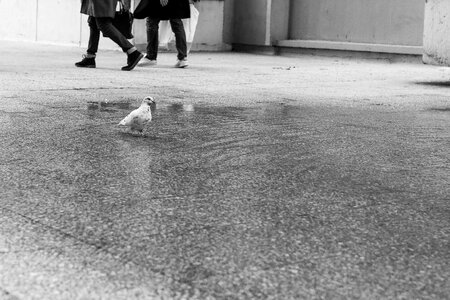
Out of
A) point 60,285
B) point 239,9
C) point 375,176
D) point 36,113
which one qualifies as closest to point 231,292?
point 60,285

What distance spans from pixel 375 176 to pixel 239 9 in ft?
46.1

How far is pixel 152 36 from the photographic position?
11383mm

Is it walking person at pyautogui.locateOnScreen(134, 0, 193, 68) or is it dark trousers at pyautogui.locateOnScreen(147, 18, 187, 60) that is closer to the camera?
walking person at pyautogui.locateOnScreen(134, 0, 193, 68)

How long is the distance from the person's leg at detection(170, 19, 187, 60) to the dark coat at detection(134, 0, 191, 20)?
0.35ft

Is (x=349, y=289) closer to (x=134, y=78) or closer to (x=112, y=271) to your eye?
(x=112, y=271)

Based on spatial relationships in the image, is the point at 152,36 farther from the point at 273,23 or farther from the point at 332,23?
the point at 273,23

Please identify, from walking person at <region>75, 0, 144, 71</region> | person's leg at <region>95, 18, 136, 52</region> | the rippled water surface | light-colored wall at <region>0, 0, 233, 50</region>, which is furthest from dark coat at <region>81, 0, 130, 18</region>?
light-colored wall at <region>0, 0, 233, 50</region>

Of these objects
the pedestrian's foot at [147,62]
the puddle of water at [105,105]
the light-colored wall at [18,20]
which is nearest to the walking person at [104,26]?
the pedestrian's foot at [147,62]

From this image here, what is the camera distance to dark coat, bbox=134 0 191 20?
11.0 m

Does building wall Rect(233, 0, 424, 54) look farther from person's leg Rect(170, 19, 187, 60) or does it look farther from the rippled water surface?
the rippled water surface

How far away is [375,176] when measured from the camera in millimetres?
3932

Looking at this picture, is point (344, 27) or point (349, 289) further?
point (344, 27)

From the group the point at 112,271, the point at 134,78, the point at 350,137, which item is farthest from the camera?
the point at 134,78

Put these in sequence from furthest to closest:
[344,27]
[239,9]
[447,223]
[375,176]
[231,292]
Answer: [239,9] < [344,27] < [375,176] < [447,223] < [231,292]
